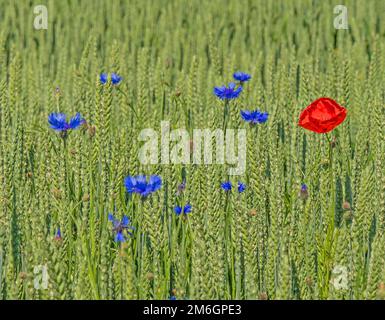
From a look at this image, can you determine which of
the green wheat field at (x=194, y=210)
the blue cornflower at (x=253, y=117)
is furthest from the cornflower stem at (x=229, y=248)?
the blue cornflower at (x=253, y=117)

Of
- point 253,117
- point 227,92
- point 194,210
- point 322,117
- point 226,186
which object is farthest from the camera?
point 227,92

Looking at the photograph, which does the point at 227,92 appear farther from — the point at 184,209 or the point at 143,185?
the point at 143,185

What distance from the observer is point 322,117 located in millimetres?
2287

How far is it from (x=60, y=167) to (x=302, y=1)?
13.7 feet

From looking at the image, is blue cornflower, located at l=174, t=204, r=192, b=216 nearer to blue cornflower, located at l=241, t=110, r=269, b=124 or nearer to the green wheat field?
the green wheat field

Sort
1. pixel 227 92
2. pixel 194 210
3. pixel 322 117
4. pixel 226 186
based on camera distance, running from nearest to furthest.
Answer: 1. pixel 194 210
2. pixel 322 117
3. pixel 226 186
4. pixel 227 92

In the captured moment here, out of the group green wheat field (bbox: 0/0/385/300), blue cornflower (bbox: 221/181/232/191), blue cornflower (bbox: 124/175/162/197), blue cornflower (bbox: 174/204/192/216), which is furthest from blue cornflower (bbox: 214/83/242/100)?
blue cornflower (bbox: 124/175/162/197)

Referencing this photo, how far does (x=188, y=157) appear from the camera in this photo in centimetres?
233

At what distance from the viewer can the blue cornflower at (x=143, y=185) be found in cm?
190

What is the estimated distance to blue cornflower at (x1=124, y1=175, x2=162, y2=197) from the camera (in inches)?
75.0

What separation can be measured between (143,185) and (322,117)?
0.61 meters

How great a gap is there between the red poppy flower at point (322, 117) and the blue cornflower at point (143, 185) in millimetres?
510

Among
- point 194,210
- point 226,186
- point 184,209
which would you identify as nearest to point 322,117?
point 226,186

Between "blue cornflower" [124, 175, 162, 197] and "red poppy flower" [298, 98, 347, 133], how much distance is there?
0.51m
